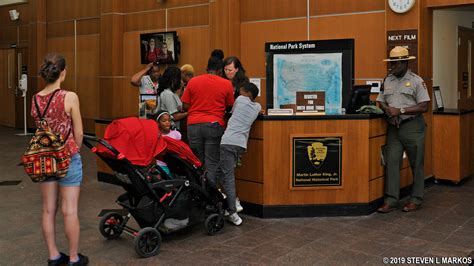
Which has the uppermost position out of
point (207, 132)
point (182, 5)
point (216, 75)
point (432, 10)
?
point (182, 5)

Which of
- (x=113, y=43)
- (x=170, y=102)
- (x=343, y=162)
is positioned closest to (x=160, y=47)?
(x=113, y=43)

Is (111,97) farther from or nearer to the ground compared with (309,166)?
farther from the ground

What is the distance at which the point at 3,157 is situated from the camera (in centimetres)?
979

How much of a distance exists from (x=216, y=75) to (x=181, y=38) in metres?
5.02

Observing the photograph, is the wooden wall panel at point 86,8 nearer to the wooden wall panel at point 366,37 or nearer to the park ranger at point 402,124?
the wooden wall panel at point 366,37

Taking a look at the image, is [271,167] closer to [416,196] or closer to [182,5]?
[416,196]

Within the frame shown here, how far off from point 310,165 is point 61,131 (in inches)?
102

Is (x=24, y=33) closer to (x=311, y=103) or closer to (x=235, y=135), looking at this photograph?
(x=311, y=103)

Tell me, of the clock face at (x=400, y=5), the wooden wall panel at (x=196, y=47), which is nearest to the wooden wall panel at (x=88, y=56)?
the wooden wall panel at (x=196, y=47)

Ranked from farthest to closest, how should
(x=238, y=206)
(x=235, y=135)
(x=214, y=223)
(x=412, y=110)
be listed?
(x=412, y=110), (x=238, y=206), (x=235, y=135), (x=214, y=223)

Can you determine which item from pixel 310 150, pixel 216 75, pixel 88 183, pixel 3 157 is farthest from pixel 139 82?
pixel 3 157

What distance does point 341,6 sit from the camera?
7879mm

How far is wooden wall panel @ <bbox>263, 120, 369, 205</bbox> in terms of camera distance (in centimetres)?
534

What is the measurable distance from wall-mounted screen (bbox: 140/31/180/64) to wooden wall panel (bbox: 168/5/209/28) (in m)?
0.25
